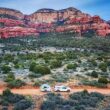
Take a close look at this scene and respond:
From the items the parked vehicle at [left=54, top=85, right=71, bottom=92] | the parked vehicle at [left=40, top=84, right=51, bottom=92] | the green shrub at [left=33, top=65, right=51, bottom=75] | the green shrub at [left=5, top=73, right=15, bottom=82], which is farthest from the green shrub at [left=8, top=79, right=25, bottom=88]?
the green shrub at [left=33, top=65, right=51, bottom=75]

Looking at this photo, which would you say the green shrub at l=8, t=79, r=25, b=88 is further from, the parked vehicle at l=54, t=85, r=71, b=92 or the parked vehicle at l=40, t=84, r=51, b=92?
the parked vehicle at l=54, t=85, r=71, b=92

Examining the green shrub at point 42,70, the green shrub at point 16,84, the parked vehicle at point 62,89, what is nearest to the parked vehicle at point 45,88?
the parked vehicle at point 62,89

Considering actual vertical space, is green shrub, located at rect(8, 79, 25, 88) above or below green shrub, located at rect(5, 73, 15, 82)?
below

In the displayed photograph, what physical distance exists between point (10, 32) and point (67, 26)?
3630 centimetres

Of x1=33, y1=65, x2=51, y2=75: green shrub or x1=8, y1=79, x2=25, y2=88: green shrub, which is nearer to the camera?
x1=8, y1=79, x2=25, y2=88: green shrub

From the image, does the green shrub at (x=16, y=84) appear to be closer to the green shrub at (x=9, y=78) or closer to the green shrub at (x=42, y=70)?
the green shrub at (x=9, y=78)

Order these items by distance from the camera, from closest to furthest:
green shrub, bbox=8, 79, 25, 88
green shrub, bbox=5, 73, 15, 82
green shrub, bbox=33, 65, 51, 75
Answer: green shrub, bbox=8, 79, 25, 88 < green shrub, bbox=5, 73, 15, 82 < green shrub, bbox=33, 65, 51, 75

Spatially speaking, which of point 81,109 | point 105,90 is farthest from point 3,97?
point 105,90

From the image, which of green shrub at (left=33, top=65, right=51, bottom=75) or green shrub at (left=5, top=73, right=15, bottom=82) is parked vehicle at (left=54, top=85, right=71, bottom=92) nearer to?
green shrub at (left=5, top=73, right=15, bottom=82)

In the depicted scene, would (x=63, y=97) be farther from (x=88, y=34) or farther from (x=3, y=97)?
(x=88, y=34)

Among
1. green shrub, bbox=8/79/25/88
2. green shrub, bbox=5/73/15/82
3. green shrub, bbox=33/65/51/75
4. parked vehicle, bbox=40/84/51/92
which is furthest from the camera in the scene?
green shrub, bbox=33/65/51/75

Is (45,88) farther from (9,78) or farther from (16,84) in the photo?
(9,78)

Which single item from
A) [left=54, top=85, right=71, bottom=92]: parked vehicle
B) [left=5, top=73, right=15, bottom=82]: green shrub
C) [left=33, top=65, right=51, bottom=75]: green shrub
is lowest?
[left=54, top=85, right=71, bottom=92]: parked vehicle

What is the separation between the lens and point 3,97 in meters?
36.5
